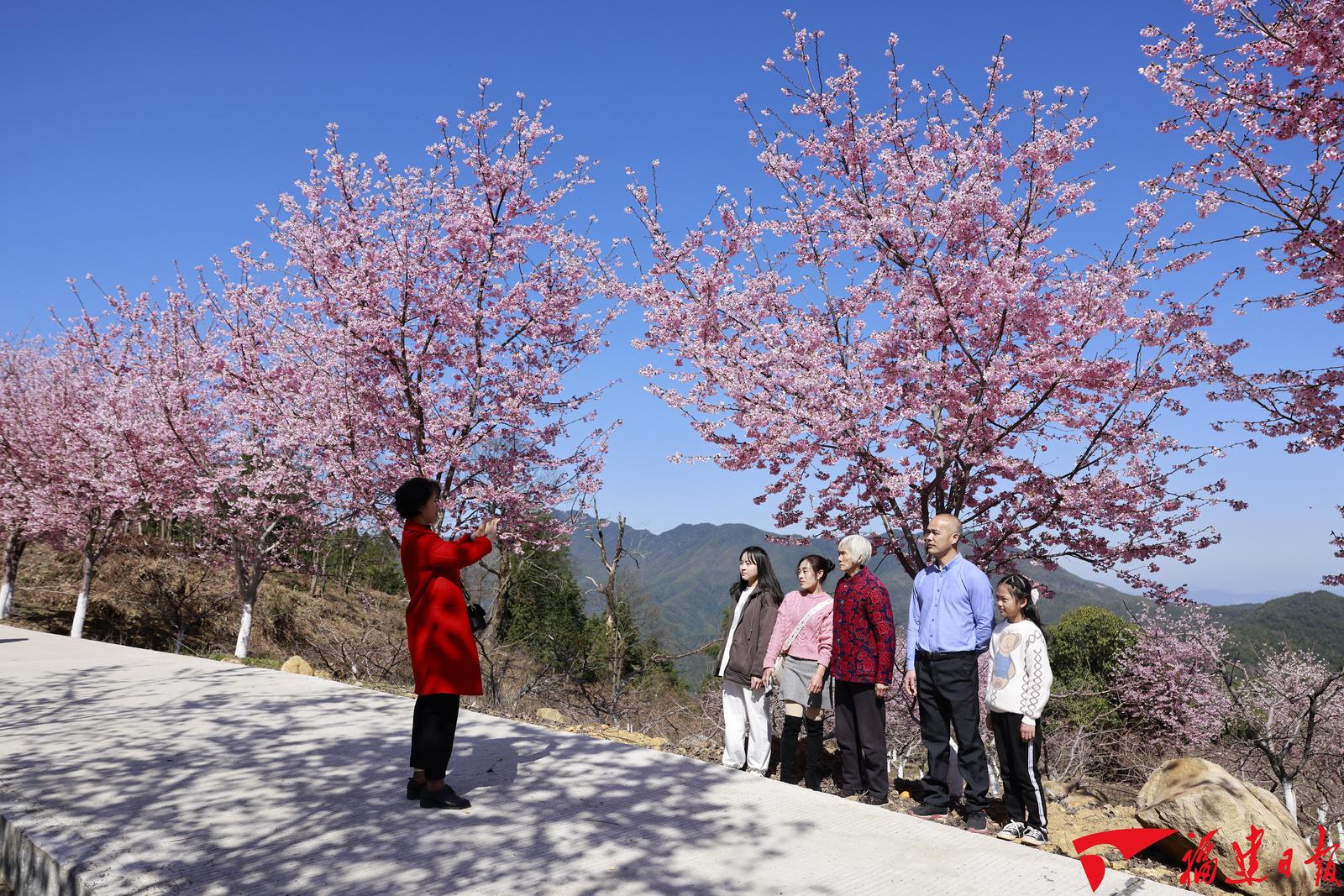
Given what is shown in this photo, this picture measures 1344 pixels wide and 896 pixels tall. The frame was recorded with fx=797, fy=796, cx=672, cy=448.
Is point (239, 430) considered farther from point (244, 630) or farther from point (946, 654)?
point (946, 654)

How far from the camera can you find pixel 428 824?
3836 millimetres

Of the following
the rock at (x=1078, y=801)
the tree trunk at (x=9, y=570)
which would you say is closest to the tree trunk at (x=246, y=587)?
the tree trunk at (x=9, y=570)

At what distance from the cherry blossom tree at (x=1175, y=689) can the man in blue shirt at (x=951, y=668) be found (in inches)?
484

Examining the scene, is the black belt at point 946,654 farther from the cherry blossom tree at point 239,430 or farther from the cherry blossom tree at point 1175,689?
the cherry blossom tree at point 1175,689

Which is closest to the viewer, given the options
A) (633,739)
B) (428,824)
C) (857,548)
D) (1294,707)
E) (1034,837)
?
(428,824)

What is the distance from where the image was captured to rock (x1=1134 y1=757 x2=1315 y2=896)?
3.88 m

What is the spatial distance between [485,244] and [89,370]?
1125 cm

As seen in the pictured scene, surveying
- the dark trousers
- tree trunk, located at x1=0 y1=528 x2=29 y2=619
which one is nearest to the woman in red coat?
the dark trousers

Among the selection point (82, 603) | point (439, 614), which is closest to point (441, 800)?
point (439, 614)

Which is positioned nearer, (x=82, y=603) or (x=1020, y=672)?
(x=1020, y=672)

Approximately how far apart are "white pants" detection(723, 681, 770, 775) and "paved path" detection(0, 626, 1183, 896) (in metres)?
0.61

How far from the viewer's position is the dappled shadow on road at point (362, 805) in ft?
10.6

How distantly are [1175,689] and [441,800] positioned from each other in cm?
1644

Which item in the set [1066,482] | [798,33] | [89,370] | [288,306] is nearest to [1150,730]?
[1066,482]
